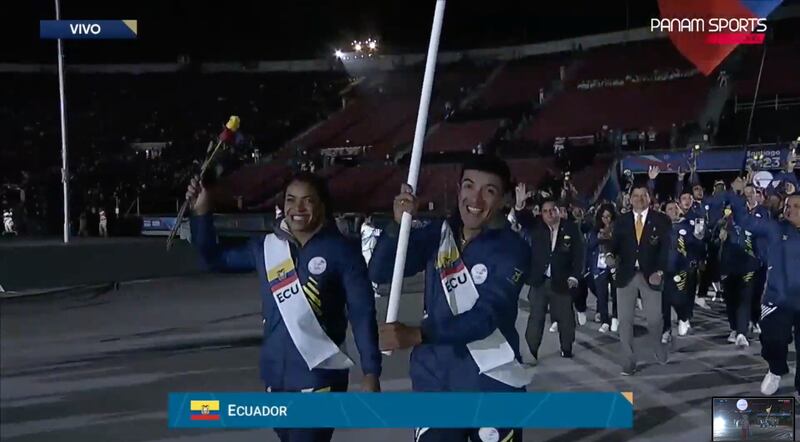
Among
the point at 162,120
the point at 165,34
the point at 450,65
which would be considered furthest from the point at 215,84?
the point at 165,34

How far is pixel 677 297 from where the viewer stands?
645 centimetres

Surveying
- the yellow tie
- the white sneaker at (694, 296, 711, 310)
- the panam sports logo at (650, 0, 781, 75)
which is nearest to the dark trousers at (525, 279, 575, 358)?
the yellow tie

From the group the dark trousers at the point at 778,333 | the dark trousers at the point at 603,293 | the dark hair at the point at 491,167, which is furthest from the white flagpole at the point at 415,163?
the dark trousers at the point at 603,293

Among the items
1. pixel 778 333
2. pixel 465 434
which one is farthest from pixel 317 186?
pixel 778 333

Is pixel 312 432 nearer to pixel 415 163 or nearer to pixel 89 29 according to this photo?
pixel 415 163

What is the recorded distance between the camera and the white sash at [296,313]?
238cm

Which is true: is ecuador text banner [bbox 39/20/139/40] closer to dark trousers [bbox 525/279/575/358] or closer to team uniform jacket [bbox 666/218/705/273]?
dark trousers [bbox 525/279/575/358]

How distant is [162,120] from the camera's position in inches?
542

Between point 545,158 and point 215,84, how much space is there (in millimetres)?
5036

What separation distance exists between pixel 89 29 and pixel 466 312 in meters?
3.03

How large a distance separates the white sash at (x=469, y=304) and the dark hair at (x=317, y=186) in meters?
0.41

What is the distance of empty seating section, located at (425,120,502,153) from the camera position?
32.2ft

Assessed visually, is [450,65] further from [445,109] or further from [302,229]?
[302,229]

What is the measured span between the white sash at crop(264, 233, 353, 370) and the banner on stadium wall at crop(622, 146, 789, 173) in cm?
820
